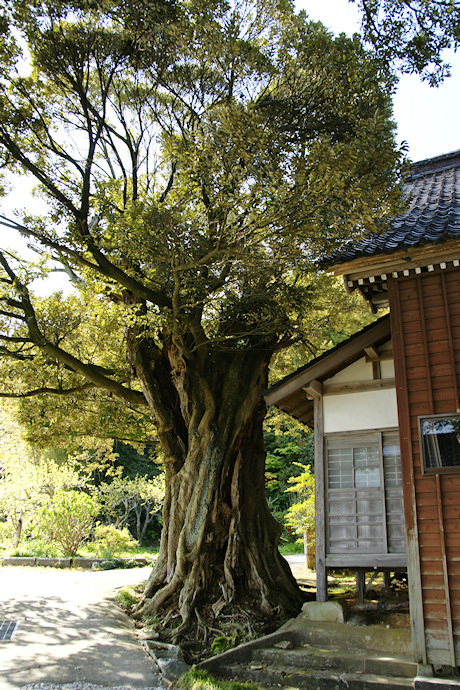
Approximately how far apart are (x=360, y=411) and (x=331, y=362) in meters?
0.93

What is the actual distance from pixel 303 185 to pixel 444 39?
2.52 metres

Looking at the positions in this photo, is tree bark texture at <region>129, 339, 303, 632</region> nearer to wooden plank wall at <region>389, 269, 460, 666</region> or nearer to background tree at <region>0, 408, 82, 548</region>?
wooden plank wall at <region>389, 269, 460, 666</region>

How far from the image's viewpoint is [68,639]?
6.87 meters

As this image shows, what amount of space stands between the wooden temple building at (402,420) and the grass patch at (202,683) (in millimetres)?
2056

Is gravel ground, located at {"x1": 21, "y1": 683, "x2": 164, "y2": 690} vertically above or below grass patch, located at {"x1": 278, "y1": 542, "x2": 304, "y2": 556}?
below

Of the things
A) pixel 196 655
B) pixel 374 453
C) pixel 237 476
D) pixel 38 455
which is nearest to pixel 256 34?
pixel 374 453

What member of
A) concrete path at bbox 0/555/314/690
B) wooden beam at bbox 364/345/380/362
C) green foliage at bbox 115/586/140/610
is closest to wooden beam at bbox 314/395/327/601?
wooden beam at bbox 364/345/380/362

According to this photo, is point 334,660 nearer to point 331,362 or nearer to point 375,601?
point 375,601

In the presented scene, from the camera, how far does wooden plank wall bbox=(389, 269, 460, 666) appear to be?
554 cm

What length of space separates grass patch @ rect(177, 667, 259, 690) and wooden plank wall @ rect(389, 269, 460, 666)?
205cm

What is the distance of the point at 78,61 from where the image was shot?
8133 millimetres

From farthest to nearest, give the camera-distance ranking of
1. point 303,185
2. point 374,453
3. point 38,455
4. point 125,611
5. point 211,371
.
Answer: point 38,455, point 211,371, point 125,611, point 374,453, point 303,185

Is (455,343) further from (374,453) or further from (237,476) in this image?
(237,476)

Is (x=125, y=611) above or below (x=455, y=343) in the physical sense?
below
